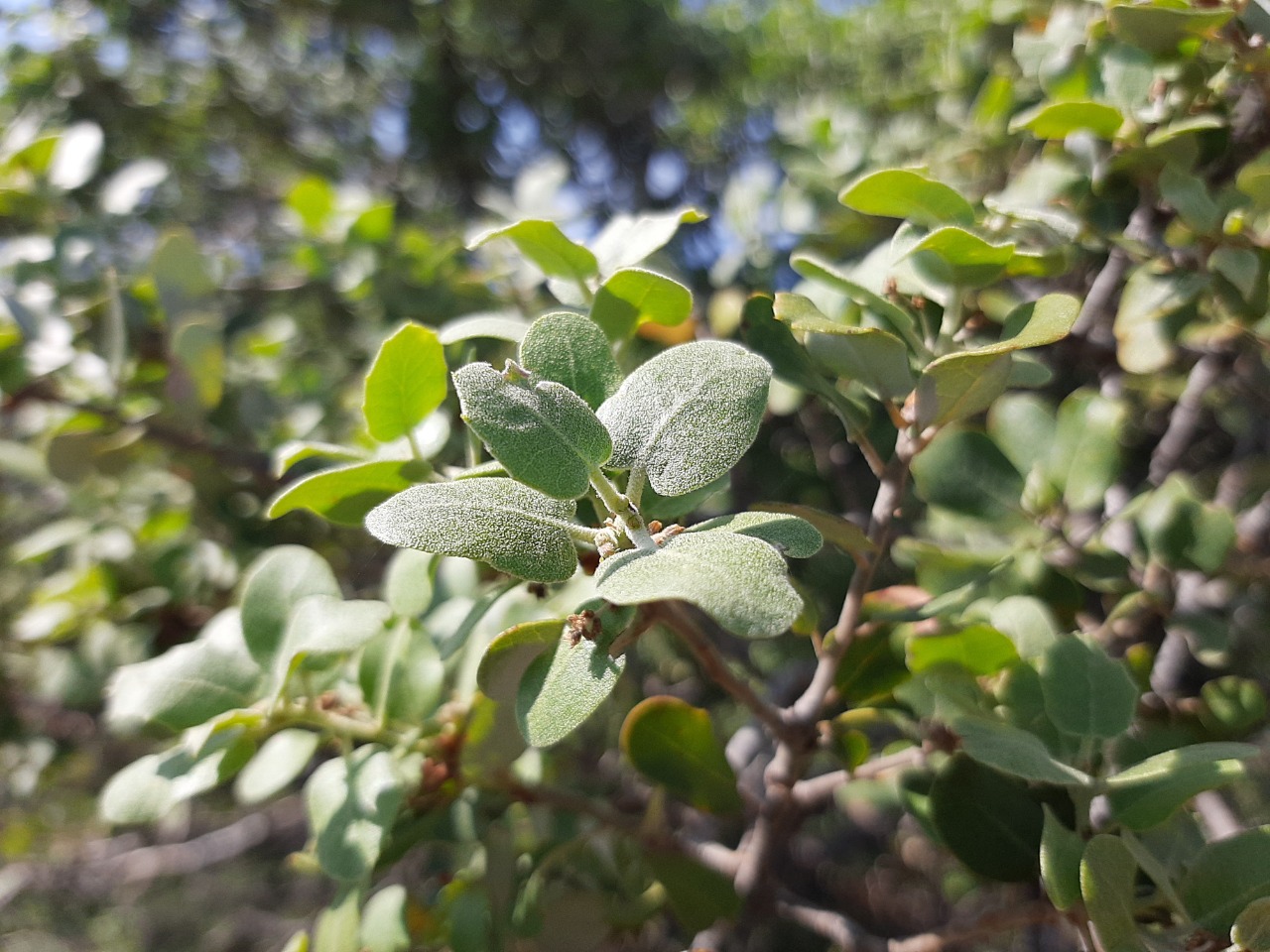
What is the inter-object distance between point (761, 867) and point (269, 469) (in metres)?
1.01

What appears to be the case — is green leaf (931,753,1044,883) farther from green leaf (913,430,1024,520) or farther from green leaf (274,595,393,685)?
green leaf (274,595,393,685)

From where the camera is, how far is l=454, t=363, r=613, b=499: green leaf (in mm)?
554

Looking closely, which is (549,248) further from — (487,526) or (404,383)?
(487,526)

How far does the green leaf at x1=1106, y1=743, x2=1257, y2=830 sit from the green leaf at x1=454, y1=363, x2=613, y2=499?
479mm

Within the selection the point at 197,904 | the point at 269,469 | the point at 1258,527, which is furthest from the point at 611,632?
the point at 197,904

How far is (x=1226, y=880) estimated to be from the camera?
0.69 meters

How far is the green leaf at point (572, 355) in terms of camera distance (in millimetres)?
631

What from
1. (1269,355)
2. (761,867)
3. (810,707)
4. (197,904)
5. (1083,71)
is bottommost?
(197,904)

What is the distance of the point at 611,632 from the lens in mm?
607

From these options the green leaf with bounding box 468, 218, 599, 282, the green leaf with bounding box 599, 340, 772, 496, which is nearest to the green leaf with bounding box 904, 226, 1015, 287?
the green leaf with bounding box 599, 340, 772, 496

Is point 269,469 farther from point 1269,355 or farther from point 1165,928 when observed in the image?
point 1269,355

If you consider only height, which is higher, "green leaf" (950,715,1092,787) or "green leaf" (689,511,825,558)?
"green leaf" (689,511,825,558)

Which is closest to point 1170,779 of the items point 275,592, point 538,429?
point 538,429

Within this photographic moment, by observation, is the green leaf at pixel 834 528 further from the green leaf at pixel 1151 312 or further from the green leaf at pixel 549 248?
the green leaf at pixel 1151 312
